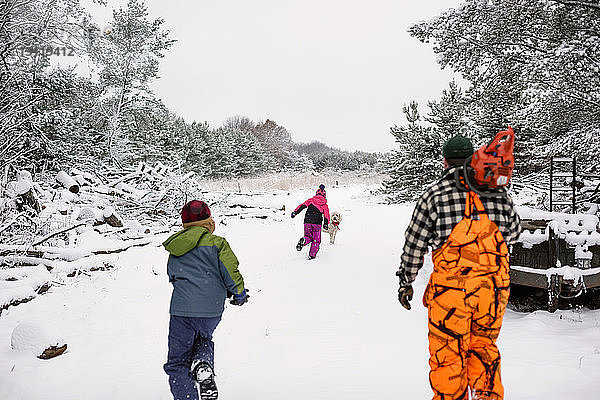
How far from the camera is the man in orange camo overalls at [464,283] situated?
276 centimetres

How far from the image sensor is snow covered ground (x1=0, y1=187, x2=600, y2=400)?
3.92 metres

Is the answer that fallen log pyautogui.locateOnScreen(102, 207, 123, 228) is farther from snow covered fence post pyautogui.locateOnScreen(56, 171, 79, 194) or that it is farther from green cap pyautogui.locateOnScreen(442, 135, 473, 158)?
green cap pyautogui.locateOnScreen(442, 135, 473, 158)

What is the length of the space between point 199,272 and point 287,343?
6.65 feet

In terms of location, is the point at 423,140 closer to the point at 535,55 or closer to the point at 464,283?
the point at 535,55

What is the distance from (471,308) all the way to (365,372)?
189cm

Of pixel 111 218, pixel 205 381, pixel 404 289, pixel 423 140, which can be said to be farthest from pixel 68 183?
pixel 423 140

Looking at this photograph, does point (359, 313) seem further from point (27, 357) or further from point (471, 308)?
point (27, 357)

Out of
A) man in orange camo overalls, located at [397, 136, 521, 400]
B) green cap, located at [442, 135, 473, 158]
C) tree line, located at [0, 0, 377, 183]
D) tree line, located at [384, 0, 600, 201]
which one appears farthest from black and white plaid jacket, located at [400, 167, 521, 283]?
tree line, located at [0, 0, 377, 183]

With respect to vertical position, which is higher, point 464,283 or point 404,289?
point 464,283

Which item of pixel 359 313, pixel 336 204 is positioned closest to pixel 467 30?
pixel 359 313

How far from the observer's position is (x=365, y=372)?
426 centimetres

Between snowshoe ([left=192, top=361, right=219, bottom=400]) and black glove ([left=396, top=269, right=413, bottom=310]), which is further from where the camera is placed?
snowshoe ([left=192, top=361, right=219, bottom=400])

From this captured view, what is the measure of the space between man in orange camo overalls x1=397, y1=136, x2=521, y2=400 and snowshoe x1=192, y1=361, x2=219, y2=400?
172cm

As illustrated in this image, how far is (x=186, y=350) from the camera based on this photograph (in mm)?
3504
